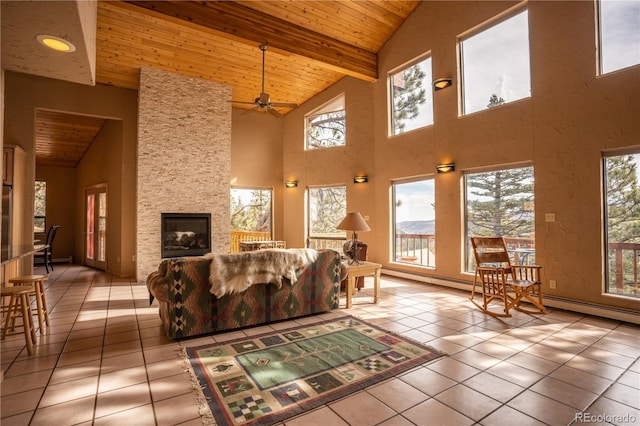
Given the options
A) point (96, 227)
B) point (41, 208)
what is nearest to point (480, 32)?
point (96, 227)

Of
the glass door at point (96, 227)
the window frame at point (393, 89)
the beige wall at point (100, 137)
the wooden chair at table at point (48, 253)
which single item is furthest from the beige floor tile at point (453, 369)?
the wooden chair at table at point (48, 253)

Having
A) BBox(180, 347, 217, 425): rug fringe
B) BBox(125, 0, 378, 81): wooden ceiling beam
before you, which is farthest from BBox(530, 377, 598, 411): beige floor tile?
BBox(125, 0, 378, 81): wooden ceiling beam

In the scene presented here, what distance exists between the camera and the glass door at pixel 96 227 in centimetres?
778

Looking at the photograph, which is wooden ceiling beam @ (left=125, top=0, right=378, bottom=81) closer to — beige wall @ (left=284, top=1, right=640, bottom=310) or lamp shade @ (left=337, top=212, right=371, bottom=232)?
beige wall @ (left=284, top=1, right=640, bottom=310)

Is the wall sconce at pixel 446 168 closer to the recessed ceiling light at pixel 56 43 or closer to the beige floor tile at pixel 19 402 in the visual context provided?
the recessed ceiling light at pixel 56 43

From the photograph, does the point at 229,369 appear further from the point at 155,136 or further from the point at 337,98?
the point at 337,98

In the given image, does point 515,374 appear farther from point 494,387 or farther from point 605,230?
point 605,230

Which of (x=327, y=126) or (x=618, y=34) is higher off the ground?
(x=327, y=126)

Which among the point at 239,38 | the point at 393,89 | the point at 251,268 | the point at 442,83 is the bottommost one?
the point at 251,268

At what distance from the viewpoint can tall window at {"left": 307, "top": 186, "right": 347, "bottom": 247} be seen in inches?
316

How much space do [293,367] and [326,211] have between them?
5884mm

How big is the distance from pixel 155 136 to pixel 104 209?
282 cm

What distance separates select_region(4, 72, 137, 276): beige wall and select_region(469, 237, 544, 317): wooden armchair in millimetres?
6784

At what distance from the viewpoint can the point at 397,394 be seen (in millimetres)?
2230
